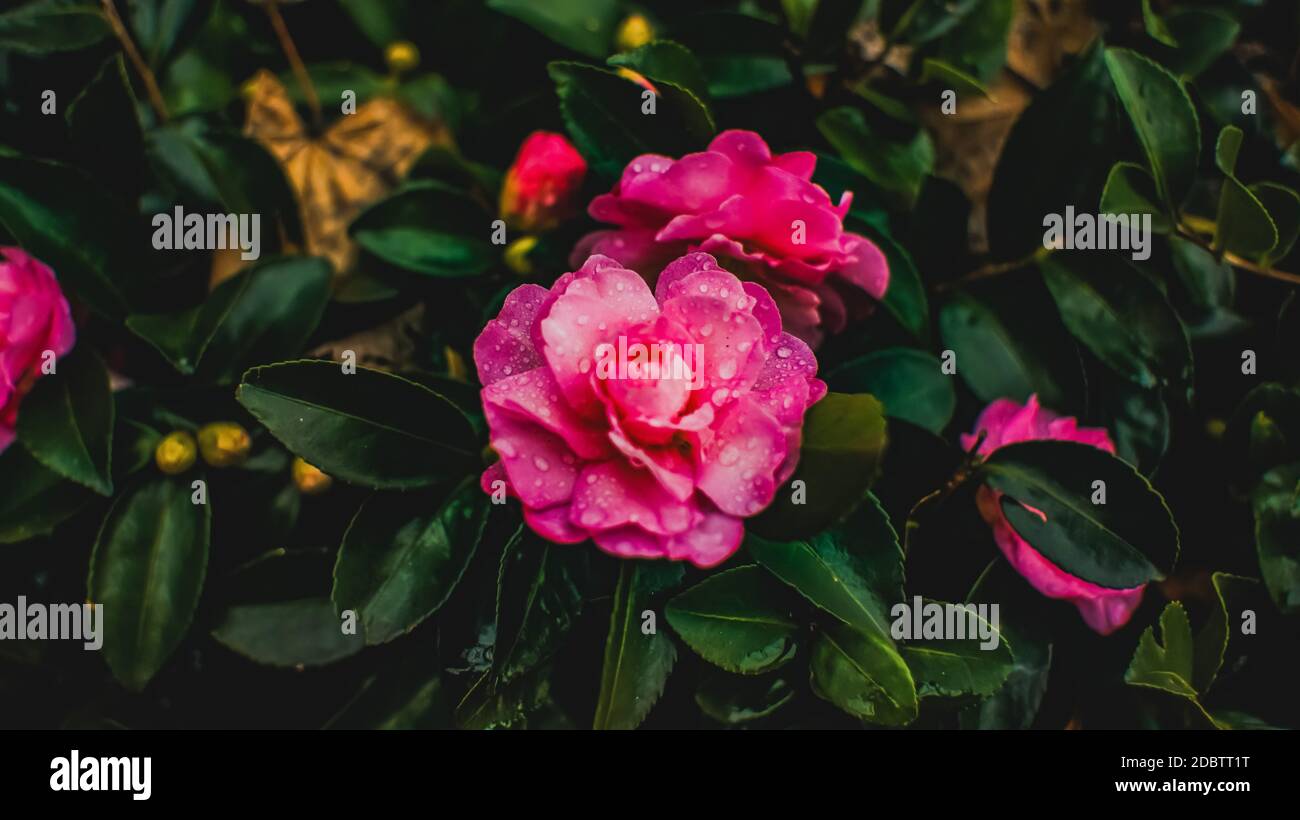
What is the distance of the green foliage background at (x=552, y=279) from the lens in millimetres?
698

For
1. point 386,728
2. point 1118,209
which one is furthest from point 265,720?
point 1118,209

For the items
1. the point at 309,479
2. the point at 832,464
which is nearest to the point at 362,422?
the point at 309,479

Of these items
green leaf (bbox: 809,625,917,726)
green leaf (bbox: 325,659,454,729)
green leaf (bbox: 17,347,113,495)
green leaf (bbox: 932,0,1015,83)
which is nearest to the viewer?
green leaf (bbox: 809,625,917,726)

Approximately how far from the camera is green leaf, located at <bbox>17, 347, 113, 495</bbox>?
77cm

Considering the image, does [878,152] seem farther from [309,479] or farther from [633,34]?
[309,479]

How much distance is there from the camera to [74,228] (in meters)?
0.86

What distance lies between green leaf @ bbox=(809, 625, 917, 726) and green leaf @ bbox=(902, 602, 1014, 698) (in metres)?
0.04

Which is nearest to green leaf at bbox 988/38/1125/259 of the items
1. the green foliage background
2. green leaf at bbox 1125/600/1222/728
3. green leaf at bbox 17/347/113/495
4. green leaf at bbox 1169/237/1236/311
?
the green foliage background

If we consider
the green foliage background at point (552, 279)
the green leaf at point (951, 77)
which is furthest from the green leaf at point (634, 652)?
the green leaf at point (951, 77)

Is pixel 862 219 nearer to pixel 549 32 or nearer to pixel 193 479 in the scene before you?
pixel 549 32

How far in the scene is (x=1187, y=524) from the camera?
95cm

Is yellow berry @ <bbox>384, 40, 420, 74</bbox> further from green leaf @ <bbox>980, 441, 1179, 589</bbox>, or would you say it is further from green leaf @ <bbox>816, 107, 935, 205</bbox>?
green leaf @ <bbox>980, 441, 1179, 589</bbox>

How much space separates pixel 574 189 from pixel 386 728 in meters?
0.54

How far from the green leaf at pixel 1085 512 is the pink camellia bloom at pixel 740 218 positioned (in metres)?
0.22
